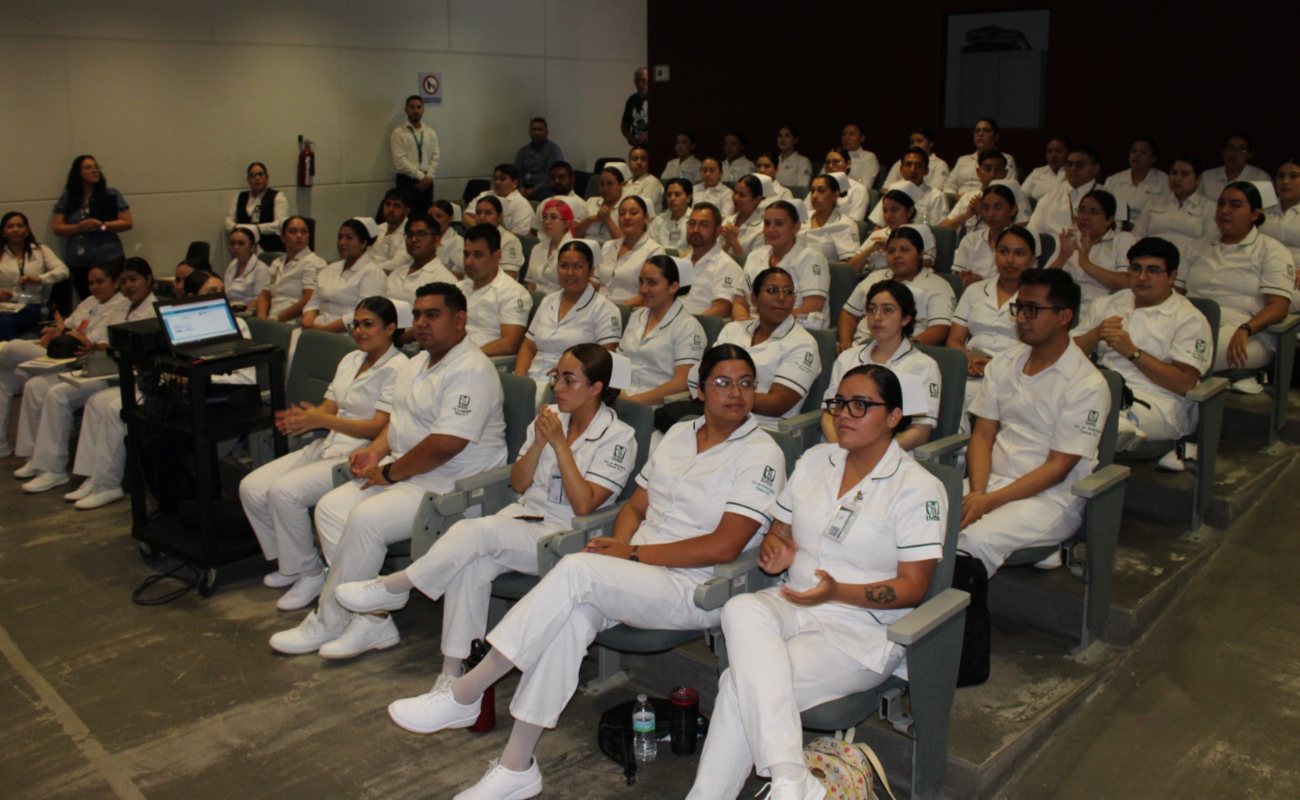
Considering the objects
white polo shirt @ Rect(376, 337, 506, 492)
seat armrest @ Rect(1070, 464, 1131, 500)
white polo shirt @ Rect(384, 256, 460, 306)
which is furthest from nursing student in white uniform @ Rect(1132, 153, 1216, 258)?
white polo shirt @ Rect(376, 337, 506, 492)

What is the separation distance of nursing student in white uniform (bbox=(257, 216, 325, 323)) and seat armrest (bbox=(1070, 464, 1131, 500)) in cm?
482

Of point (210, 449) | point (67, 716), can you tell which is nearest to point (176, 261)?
point (210, 449)

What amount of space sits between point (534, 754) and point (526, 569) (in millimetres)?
583

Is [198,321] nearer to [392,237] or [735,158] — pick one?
[392,237]

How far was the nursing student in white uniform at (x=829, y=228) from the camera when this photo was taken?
6996mm

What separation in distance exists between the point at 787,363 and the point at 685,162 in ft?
21.1

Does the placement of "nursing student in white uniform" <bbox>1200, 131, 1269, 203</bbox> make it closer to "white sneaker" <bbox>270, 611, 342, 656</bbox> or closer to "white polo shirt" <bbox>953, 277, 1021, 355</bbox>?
"white polo shirt" <bbox>953, 277, 1021, 355</bbox>

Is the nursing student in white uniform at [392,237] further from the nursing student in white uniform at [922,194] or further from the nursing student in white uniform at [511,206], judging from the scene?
the nursing student in white uniform at [922,194]

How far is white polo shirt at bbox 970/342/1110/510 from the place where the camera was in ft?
12.2

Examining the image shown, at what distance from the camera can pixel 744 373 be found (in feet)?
11.1

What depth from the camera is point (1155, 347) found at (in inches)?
181

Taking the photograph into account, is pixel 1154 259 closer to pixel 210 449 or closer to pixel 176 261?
pixel 210 449

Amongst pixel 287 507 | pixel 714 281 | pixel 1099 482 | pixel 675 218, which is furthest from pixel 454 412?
pixel 675 218

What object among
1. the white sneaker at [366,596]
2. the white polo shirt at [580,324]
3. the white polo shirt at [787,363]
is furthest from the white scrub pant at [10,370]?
the white polo shirt at [787,363]
